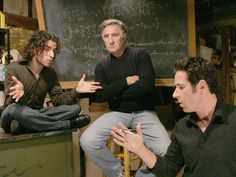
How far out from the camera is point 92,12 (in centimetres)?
320

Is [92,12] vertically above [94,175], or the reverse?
[92,12]

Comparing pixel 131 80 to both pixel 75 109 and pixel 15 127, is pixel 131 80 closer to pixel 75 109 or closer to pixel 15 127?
pixel 75 109

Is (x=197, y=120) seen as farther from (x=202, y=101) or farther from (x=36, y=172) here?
(x=36, y=172)

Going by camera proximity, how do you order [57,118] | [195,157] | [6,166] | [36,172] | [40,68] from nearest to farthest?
[195,157], [6,166], [36,172], [57,118], [40,68]

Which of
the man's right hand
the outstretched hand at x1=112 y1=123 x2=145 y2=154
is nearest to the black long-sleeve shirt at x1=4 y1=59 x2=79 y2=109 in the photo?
the man's right hand

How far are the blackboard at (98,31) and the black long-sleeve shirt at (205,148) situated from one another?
1382 mm

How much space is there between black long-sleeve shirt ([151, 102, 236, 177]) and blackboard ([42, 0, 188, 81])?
1382mm

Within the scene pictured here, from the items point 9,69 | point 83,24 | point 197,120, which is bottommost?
point 197,120

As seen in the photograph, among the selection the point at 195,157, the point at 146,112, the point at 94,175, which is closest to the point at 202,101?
the point at 195,157

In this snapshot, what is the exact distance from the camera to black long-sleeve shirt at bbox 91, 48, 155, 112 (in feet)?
8.13

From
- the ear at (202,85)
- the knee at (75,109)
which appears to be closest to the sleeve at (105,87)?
the knee at (75,109)

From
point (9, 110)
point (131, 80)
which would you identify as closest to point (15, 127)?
point (9, 110)

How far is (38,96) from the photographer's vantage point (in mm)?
2695

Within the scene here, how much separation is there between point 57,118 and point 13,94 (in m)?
0.43
